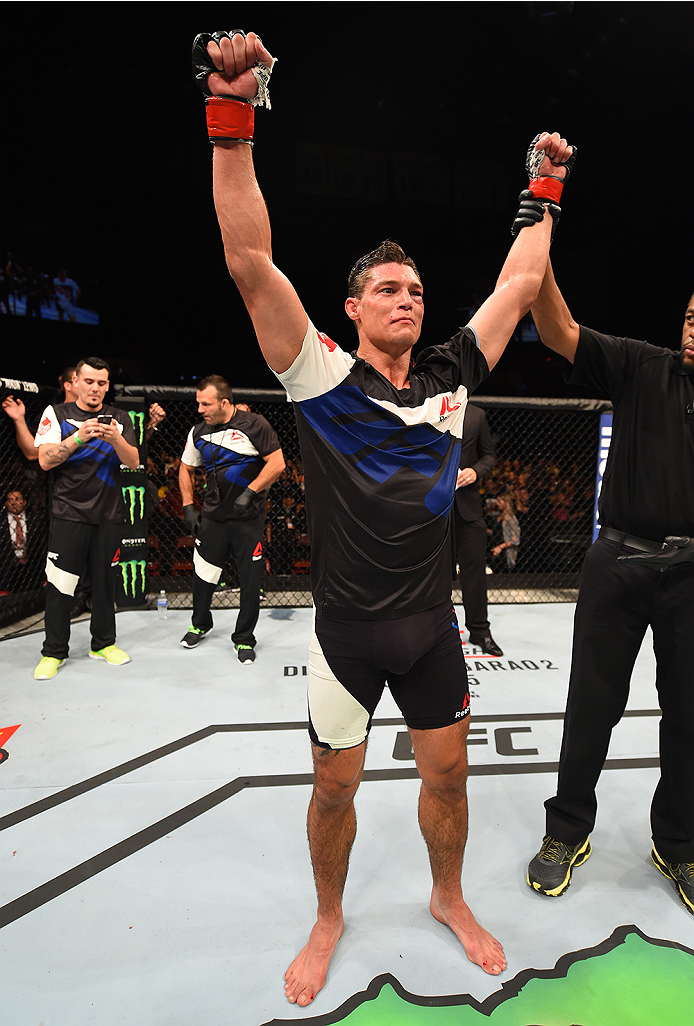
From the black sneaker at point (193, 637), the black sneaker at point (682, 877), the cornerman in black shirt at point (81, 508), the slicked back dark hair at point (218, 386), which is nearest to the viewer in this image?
the black sneaker at point (682, 877)

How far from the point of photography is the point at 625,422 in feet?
5.49

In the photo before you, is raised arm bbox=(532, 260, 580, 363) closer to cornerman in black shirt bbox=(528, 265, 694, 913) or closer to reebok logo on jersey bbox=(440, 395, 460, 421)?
cornerman in black shirt bbox=(528, 265, 694, 913)

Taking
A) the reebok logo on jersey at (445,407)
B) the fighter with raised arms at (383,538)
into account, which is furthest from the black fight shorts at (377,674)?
the reebok logo on jersey at (445,407)

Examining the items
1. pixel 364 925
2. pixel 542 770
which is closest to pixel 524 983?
pixel 364 925

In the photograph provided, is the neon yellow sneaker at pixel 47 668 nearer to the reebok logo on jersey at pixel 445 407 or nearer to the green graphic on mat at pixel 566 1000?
the green graphic on mat at pixel 566 1000

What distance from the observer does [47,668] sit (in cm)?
317

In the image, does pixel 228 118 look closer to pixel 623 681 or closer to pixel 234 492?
pixel 623 681

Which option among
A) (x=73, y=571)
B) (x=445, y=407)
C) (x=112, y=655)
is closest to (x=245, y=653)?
(x=112, y=655)

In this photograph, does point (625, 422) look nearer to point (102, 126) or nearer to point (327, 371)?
point (327, 371)

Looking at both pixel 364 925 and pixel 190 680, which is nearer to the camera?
pixel 364 925

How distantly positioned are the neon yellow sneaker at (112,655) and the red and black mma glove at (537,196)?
3075mm

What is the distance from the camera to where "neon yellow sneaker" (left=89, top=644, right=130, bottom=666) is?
3.37 metres

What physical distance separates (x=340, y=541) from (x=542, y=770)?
158 centimetres

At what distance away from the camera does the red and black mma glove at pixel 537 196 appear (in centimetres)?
146
